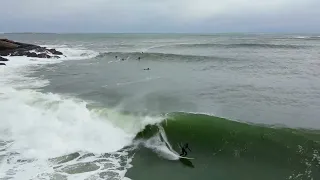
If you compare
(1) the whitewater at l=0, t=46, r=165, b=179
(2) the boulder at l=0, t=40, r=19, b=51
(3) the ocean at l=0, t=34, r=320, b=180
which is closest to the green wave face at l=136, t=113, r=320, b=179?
(3) the ocean at l=0, t=34, r=320, b=180

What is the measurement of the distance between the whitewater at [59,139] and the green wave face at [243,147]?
1666 millimetres

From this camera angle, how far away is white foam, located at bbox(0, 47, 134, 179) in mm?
10367

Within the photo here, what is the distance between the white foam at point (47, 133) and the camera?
408 inches

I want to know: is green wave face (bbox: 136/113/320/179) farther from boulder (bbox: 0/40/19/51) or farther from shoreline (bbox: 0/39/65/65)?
boulder (bbox: 0/40/19/51)

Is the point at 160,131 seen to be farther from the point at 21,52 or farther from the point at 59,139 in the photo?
the point at 21,52

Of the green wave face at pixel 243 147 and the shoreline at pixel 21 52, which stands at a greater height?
the shoreline at pixel 21 52

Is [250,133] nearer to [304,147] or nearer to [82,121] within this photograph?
[304,147]

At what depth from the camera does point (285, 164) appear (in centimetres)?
1056

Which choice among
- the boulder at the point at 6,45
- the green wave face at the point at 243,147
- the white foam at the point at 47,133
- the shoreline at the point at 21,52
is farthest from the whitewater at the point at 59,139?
the boulder at the point at 6,45

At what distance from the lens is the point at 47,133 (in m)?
12.9

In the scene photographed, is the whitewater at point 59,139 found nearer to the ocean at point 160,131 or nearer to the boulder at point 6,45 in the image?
the ocean at point 160,131

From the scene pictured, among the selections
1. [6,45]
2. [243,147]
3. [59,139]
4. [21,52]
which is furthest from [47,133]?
[6,45]

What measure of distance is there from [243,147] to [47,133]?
8119mm

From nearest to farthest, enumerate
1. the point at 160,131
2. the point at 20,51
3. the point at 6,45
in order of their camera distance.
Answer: the point at 160,131
the point at 20,51
the point at 6,45
